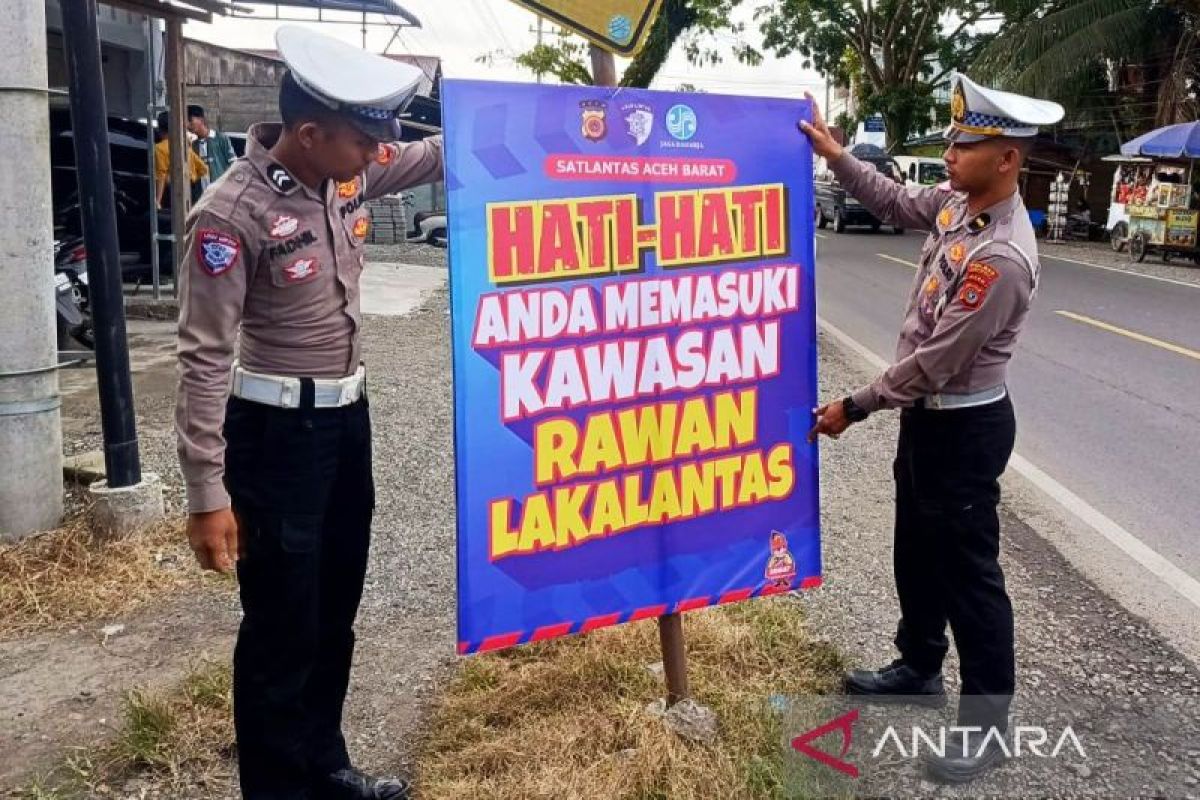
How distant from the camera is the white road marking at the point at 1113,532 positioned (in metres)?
4.21

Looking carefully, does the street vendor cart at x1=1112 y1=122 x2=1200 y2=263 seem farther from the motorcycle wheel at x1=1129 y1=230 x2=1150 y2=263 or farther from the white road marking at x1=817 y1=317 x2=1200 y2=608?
the white road marking at x1=817 y1=317 x2=1200 y2=608

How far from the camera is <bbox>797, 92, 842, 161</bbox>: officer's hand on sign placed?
281 centimetres

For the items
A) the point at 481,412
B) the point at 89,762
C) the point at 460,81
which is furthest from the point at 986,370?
the point at 89,762

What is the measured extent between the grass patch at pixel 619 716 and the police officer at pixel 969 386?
1.75 ft

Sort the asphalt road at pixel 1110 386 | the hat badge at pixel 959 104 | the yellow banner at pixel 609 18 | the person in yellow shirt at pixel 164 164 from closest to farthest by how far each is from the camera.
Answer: the yellow banner at pixel 609 18 < the hat badge at pixel 959 104 < the asphalt road at pixel 1110 386 < the person in yellow shirt at pixel 164 164

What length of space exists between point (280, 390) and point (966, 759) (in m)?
2.02

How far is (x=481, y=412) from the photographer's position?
249cm

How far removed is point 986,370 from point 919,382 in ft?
0.65

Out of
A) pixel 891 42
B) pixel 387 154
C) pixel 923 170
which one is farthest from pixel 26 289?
pixel 891 42

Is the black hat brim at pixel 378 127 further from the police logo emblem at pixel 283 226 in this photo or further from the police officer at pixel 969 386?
the police officer at pixel 969 386

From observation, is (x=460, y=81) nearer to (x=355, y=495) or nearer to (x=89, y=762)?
(x=355, y=495)

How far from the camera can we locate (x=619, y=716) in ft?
9.65

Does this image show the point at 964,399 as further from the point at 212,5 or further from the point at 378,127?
the point at 212,5

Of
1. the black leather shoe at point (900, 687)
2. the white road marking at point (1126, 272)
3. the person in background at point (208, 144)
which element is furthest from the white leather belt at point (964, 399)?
the white road marking at point (1126, 272)
